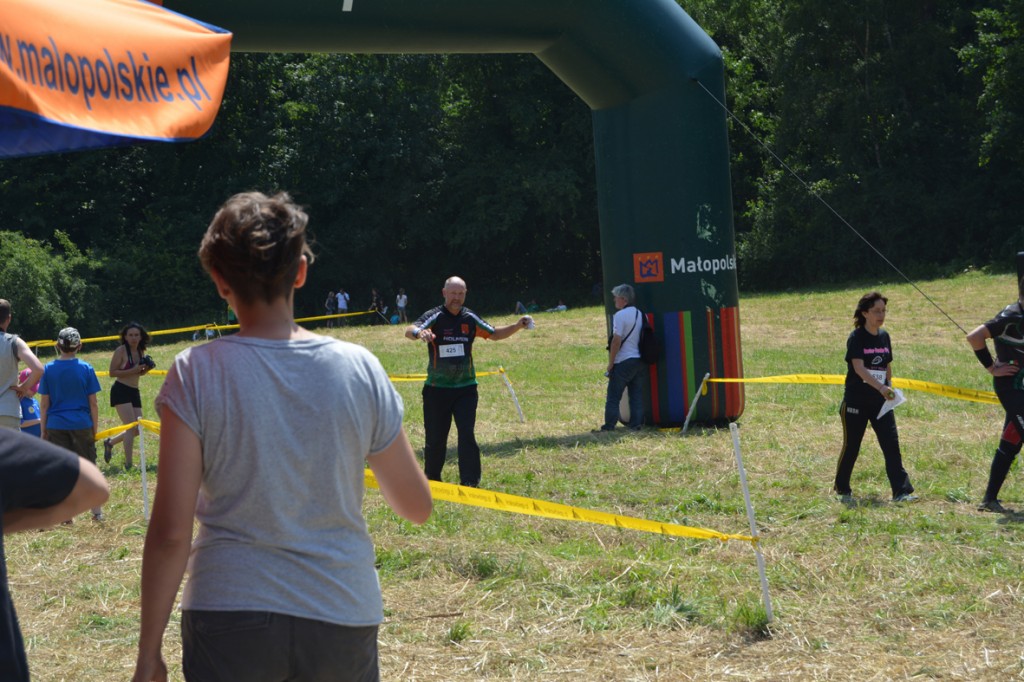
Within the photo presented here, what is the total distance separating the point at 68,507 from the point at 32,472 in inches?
5.3

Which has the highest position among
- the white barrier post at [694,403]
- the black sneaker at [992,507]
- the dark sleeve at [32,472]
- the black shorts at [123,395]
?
the dark sleeve at [32,472]

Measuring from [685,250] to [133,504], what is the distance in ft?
19.9

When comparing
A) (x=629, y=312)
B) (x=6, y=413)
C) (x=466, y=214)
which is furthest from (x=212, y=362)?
(x=466, y=214)

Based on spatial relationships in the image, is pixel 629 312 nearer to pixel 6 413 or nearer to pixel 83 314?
pixel 6 413

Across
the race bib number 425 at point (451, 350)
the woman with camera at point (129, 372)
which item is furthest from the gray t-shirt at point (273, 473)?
the woman with camera at point (129, 372)

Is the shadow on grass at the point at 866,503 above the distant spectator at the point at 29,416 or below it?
below

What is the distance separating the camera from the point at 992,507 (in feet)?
26.1

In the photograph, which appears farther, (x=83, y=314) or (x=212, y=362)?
(x=83, y=314)

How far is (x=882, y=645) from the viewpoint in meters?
5.33

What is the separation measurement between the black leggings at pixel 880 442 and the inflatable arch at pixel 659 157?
11.3 feet

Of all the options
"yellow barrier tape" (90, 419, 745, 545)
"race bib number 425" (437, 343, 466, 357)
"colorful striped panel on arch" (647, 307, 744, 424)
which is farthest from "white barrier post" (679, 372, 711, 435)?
"yellow barrier tape" (90, 419, 745, 545)

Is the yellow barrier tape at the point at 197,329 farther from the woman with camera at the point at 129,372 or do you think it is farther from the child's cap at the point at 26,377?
the child's cap at the point at 26,377

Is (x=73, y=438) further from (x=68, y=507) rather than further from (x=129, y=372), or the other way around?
(x=68, y=507)

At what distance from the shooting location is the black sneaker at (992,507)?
792 centimetres
